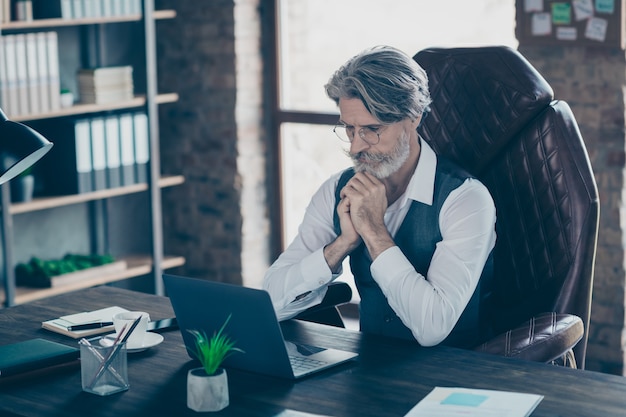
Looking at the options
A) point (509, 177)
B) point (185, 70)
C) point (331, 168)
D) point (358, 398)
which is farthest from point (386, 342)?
point (185, 70)

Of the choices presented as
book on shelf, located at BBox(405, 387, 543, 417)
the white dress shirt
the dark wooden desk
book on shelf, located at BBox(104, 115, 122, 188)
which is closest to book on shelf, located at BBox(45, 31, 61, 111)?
book on shelf, located at BBox(104, 115, 122, 188)

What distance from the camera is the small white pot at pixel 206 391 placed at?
5.96 feet

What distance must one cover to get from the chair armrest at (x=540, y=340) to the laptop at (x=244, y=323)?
39 cm

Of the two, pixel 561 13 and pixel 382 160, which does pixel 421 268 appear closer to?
pixel 382 160

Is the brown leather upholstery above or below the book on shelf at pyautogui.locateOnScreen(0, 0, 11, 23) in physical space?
below

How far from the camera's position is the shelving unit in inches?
159

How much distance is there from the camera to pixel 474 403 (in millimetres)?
1810

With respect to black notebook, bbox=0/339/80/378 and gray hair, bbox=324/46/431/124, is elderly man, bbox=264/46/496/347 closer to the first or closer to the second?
gray hair, bbox=324/46/431/124

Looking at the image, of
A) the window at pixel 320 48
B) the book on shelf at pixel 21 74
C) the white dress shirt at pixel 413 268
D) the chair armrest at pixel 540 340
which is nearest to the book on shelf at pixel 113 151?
the book on shelf at pixel 21 74

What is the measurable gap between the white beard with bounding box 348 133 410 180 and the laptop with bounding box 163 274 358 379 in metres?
0.61

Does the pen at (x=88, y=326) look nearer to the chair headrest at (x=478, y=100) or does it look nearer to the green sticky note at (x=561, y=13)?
the chair headrest at (x=478, y=100)

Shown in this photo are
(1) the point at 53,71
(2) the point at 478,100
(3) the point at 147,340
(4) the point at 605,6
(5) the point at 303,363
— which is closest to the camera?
(5) the point at 303,363

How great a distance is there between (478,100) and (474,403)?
115cm

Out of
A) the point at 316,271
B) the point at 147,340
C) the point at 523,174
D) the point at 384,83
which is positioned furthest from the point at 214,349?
the point at 523,174
